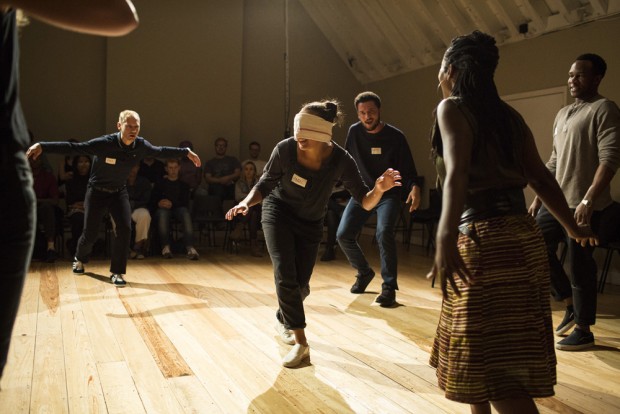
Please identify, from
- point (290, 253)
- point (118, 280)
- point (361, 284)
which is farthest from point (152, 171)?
point (290, 253)

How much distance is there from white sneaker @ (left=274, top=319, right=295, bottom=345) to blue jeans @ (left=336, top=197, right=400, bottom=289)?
1.23 meters

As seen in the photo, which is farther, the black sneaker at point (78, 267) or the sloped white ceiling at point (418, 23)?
the sloped white ceiling at point (418, 23)

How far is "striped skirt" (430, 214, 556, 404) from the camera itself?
1.65 meters

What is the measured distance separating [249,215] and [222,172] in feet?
3.44

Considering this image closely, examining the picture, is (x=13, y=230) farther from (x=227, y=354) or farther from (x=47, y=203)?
(x=47, y=203)

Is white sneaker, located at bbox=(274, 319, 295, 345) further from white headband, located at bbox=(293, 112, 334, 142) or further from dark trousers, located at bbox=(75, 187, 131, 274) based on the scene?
dark trousers, located at bbox=(75, 187, 131, 274)

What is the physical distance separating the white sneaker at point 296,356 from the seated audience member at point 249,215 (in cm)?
408

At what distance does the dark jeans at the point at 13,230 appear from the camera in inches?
42.8

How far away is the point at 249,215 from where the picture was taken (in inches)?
303

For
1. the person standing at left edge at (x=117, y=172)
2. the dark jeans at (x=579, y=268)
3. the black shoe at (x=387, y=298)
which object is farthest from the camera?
the person standing at left edge at (x=117, y=172)

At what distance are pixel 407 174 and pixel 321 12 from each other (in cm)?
577

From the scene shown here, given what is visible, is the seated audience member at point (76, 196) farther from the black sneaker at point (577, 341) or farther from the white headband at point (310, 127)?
the black sneaker at point (577, 341)

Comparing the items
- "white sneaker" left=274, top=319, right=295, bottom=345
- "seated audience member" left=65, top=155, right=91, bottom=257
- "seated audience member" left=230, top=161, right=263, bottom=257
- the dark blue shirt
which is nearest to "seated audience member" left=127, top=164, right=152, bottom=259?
"seated audience member" left=65, top=155, right=91, bottom=257

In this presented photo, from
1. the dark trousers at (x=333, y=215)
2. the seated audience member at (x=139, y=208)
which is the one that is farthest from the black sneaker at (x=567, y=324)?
the seated audience member at (x=139, y=208)
